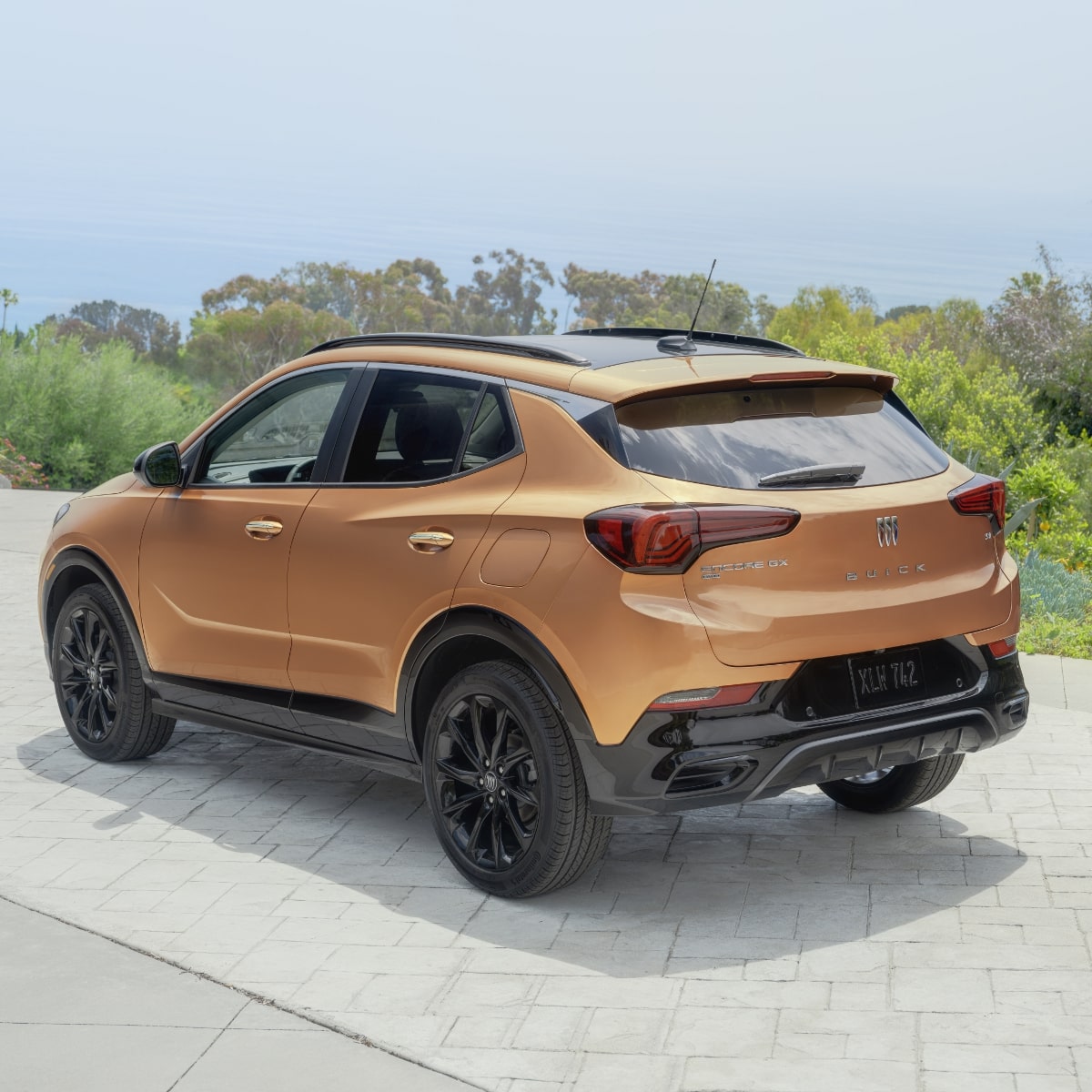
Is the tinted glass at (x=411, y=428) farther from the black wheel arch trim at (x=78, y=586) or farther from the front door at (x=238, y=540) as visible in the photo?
the black wheel arch trim at (x=78, y=586)

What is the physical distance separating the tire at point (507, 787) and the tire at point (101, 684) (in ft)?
6.51

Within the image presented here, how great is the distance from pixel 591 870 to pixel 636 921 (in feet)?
1.75

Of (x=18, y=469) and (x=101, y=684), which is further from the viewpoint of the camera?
(x=18, y=469)

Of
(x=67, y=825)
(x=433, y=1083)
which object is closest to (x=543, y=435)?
(x=433, y=1083)

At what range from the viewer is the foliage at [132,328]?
89.3 m

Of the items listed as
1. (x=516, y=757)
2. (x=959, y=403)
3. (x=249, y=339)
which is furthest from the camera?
(x=249, y=339)

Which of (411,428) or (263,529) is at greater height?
(411,428)

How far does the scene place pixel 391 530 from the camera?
5.55 m

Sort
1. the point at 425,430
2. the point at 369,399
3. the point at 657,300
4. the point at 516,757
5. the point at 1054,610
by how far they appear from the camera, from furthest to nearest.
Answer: the point at 657,300 → the point at 1054,610 → the point at 369,399 → the point at 425,430 → the point at 516,757

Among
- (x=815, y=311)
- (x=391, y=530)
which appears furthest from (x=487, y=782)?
(x=815, y=311)

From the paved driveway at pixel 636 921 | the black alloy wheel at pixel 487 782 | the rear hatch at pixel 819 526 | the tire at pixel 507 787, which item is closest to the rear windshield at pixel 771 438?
the rear hatch at pixel 819 526

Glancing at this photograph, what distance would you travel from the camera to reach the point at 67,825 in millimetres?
6285

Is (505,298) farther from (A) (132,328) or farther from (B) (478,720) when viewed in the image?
(B) (478,720)

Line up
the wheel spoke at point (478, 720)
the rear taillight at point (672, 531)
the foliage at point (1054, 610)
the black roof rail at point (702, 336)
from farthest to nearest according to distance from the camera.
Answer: the foliage at point (1054, 610), the black roof rail at point (702, 336), the wheel spoke at point (478, 720), the rear taillight at point (672, 531)
